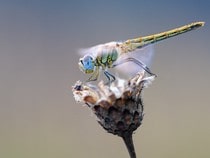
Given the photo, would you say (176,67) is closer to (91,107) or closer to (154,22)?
(154,22)

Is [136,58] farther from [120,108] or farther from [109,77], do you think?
[120,108]

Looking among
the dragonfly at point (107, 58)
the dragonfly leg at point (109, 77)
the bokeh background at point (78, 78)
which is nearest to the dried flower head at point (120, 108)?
the dragonfly leg at point (109, 77)

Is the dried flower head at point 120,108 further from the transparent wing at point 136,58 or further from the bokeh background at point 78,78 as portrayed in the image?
the bokeh background at point 78,78

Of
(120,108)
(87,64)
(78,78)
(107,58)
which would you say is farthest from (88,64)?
(78,78)

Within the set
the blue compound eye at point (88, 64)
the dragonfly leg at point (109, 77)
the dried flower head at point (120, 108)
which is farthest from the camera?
the blue compound eye at point (88, 64)

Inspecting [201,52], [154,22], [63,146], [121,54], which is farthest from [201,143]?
[154,22]
